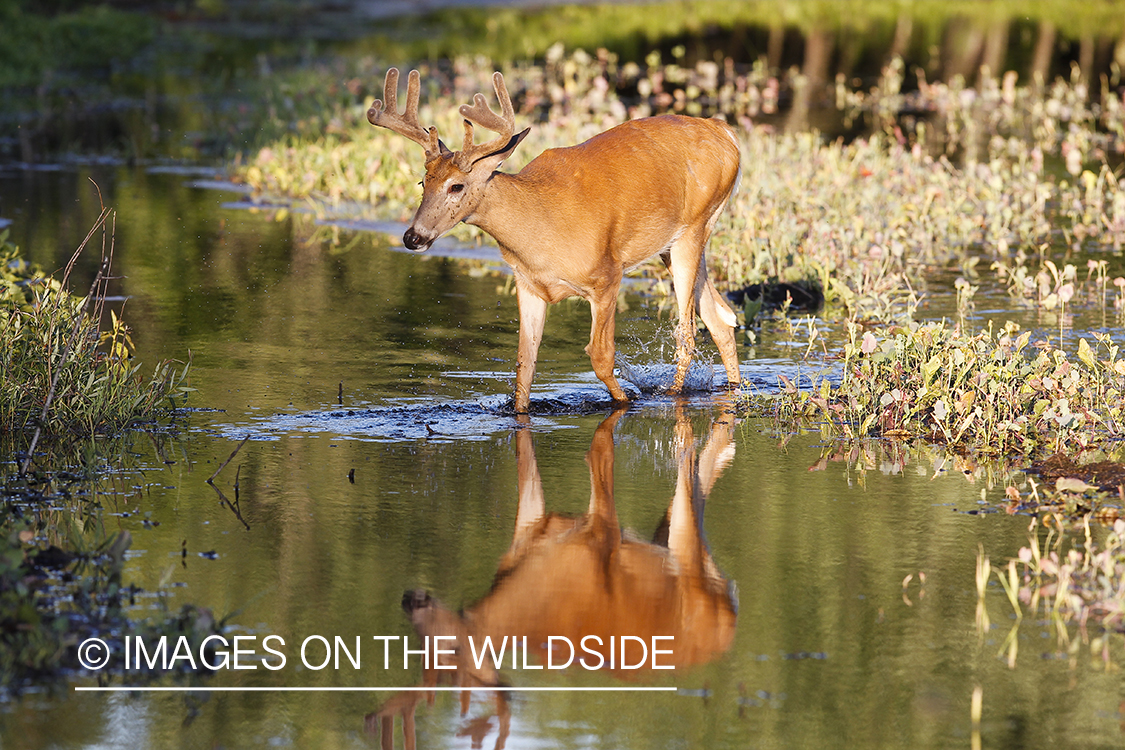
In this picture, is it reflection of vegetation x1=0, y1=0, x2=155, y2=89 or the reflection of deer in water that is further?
reflection of vegetation x1=0, y1=0, x2=155, y2=89

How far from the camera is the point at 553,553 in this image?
312 inches

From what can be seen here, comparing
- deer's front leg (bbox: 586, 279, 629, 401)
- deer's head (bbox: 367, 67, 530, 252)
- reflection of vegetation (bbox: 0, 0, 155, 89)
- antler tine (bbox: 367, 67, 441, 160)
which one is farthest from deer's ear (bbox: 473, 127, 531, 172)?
reflection of vegetation (bbox: 0, 0, 155, 89)

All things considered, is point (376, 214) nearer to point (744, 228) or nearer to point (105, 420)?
point (744, 228)

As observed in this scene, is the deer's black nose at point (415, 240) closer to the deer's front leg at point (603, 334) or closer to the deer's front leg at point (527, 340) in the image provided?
the deer's front leg at point (527, 340)

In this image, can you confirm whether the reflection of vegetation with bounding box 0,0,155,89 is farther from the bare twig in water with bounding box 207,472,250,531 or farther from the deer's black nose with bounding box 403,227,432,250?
the bare twig in water with bounding box 207,472,250,531

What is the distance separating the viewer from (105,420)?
9836 millimetres

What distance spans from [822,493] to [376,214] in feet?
34.8

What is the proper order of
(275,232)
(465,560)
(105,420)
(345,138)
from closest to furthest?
(465,560), (105,420), (275,232), (345,138)

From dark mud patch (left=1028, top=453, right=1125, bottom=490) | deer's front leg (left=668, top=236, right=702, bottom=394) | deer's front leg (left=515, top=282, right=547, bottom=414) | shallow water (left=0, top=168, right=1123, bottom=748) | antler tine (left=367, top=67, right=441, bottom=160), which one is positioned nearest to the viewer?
shallow water (left=0, top=168, right=1123, bottom=748)

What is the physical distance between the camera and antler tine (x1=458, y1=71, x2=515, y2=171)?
997 centimetres

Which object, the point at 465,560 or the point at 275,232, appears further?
the point at 275,232

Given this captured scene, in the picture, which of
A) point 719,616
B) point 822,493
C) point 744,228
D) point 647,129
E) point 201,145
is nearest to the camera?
point 719,616

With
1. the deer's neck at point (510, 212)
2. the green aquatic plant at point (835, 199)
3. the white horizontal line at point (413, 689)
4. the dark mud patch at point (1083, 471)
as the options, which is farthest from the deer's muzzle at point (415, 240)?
the green aquatic plant at point (835, 199)

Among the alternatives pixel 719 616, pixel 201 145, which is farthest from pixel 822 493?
pixel 201 145
